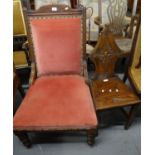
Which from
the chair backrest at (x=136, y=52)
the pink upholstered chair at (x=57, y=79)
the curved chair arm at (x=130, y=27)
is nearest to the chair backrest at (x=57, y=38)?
the pink upholstered chair at (x=57, y=79)

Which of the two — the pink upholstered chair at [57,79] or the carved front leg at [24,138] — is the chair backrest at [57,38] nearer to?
the pink upholstered chair at [57,79]

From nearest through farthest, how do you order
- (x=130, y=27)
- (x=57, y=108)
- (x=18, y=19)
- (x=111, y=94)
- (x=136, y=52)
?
(x=57, y=108), (x=111, y=94), (x=136, y=52), (x=18, y=19), (x=130, y=27)

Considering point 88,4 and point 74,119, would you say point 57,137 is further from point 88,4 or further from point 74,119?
point 88,4

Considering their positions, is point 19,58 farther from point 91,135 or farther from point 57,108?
point 91,135

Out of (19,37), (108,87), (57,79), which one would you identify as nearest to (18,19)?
(19,37)

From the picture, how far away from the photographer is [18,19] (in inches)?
79.1

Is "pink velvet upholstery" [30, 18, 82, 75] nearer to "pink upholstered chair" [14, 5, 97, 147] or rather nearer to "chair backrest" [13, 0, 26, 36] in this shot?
"pink upholstered chair" [14, 5, 97, 147]

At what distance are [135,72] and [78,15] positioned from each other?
68cm

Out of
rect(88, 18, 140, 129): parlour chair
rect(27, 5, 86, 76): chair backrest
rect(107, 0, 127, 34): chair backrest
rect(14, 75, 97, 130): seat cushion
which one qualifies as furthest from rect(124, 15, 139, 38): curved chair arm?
rect(14, 75, 97, 130): seat cushion

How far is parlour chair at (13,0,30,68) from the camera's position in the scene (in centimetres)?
196

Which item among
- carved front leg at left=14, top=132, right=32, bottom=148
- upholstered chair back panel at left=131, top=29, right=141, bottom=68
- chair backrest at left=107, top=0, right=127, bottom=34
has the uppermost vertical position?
chair backrest at left=107, top=0, right=127, bottom=34

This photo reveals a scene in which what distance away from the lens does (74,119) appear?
1.22 metres

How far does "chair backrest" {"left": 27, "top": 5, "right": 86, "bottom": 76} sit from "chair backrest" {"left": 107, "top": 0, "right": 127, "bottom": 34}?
1.10 metres

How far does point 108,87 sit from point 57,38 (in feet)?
1.87
